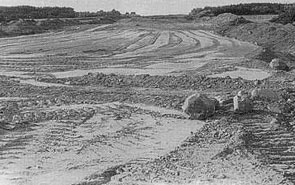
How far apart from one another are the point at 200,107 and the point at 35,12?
5923 centimetres

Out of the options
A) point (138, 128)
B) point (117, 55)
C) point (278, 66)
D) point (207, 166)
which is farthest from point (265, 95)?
point (117, 55)

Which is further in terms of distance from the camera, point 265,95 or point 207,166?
point 265,95

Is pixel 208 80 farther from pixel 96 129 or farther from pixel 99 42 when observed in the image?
pixel 99 42

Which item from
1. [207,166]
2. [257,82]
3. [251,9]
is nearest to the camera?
[207,166]

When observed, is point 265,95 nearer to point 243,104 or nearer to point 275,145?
point 243,104

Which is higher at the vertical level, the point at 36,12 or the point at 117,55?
the point at 36,12

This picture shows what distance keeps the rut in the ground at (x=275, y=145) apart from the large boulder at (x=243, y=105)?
0.83 metres

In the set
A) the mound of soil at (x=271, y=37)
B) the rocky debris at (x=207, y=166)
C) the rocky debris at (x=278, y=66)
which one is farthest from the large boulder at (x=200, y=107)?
the mound of soil at (x=271, y=37)

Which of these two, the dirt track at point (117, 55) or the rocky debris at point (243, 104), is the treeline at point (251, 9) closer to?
the dirt track at point (117, 55)

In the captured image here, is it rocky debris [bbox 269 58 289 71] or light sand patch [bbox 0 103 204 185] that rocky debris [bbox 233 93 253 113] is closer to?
light sand patch [bbox 0 103 204 185]

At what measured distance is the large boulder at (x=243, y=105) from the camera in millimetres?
11211

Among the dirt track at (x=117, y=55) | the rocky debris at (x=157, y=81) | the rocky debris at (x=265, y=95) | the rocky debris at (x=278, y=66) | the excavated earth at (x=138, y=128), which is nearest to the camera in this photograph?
the excavated earth at (x=138, y=128)

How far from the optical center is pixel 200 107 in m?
11.3

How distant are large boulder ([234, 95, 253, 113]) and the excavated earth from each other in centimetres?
15
